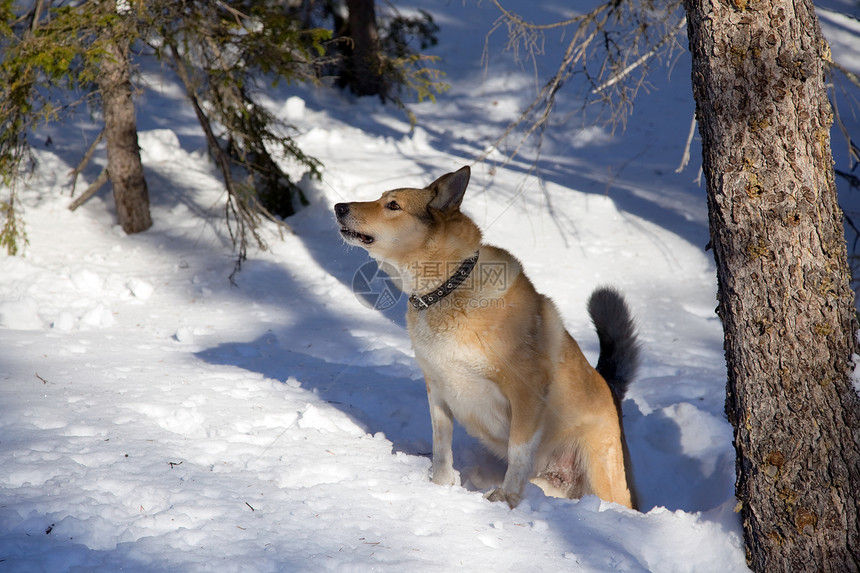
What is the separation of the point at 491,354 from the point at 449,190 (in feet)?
2.64

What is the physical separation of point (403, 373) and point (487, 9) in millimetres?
13037

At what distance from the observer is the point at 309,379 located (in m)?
4.39

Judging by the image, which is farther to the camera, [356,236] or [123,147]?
[123,147]

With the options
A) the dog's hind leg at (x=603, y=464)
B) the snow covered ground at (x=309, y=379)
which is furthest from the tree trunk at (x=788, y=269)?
the dog's hind leg at (x=603, y=464)

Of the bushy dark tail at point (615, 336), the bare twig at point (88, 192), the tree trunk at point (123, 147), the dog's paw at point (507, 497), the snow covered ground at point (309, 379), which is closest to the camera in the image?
the snow covered ground at point (309, 379)

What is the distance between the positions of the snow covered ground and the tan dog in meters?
0.35

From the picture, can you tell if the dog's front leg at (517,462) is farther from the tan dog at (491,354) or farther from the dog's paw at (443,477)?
the dog's paw at (443,477)

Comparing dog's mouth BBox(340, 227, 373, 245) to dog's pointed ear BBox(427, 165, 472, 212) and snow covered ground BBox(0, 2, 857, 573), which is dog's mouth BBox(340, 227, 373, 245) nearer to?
dog's pointed ear BBox(427, 165, 472, 212)

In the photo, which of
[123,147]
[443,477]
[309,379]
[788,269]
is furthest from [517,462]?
[123,147]

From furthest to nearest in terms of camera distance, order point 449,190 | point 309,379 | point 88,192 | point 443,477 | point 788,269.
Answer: point 88,192 → point 309,379 → point 443,477 → point 449,190 → point 788,269

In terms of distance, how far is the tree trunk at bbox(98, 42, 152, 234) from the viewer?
588 centimetres

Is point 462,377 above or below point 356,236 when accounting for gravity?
below

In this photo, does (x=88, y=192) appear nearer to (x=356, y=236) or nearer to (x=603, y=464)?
(x=356, y=236)

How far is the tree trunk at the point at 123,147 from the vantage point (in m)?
5.88
